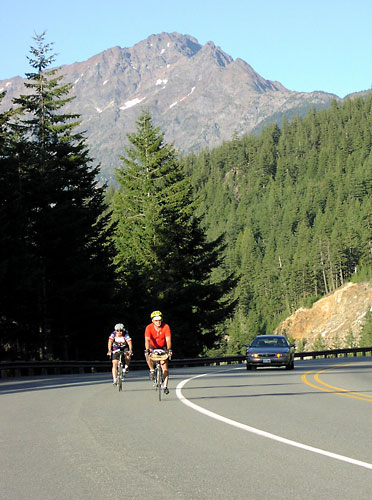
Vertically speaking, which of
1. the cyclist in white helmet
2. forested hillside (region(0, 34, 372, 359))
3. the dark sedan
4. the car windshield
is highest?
forested hillside (region(0, 34, 372, 359))

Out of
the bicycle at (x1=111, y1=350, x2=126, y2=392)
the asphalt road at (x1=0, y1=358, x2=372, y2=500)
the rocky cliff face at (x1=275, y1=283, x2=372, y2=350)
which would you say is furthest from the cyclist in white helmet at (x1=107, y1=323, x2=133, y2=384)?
the rocky cliff face at (x1=275, y1=283, x2=372, y2=350)

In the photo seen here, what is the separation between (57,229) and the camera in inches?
1373

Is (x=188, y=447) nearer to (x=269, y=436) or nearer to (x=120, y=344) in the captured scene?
(x=269, y=436)

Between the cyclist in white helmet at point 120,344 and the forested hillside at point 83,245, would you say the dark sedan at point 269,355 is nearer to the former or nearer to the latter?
the forested hillside at point 83,245

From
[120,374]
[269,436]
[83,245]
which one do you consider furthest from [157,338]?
[83,245]

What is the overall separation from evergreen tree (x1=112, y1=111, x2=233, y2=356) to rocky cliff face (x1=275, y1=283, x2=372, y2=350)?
71.0 m

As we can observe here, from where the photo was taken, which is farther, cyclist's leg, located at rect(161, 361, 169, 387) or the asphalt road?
cyclist's leg, located at rect(161, 361, 169, 387)

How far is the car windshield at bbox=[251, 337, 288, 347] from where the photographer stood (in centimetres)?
2914

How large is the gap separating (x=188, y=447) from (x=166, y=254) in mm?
37570

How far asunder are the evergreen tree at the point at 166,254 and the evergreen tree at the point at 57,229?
4315 millimetres

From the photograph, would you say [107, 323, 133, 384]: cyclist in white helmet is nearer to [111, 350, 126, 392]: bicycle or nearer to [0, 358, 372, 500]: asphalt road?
[111, 350, 126, 392]: bicycle

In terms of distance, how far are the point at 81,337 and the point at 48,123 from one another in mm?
11199

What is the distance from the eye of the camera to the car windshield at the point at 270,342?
29141 mm

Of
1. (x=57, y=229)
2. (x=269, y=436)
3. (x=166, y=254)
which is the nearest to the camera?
(x=269, y=436)
